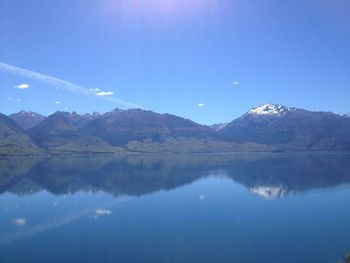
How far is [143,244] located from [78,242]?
1086 cm

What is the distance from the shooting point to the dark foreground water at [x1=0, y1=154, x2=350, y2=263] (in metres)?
57.6

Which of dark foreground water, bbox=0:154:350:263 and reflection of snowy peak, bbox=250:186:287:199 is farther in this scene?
reflection of snowy peak, bbox=250:186:287:199

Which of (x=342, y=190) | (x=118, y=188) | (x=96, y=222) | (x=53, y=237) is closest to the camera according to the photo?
(x=53, y=237)

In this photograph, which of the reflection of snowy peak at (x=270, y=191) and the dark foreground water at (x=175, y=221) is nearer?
the dark foreground water at (x=175, y=221)

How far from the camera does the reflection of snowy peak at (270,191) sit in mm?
122706

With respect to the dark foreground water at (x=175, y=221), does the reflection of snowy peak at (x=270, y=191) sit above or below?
above

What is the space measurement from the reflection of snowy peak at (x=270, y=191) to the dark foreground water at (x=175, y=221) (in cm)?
30

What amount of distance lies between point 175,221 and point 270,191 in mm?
58691

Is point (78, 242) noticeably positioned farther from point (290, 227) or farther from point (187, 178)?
point (187, 178)

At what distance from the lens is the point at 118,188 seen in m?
144

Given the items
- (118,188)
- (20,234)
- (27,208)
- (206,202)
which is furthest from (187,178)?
(20,234)

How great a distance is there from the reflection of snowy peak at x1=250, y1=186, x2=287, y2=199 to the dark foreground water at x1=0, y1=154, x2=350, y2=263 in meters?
0.30

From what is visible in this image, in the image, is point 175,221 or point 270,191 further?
point 270,191

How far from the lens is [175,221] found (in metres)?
81.9
